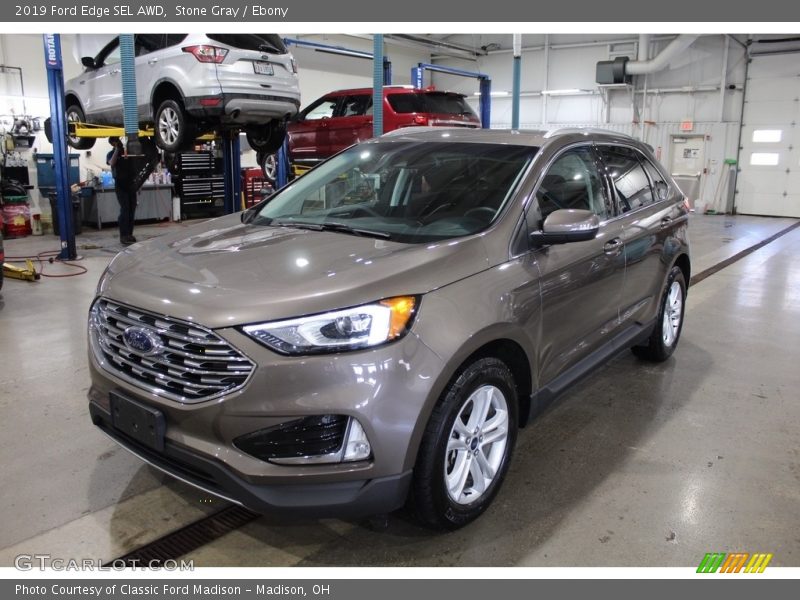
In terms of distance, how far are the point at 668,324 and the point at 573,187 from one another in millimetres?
1797

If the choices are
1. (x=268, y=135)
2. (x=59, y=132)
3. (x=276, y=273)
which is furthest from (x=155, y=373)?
(x=59, y=132)

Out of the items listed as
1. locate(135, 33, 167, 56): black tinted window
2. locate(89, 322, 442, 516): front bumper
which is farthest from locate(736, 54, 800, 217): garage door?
locate(89, 322, 442, 516): front bumper

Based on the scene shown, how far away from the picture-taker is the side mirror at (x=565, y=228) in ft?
8.40

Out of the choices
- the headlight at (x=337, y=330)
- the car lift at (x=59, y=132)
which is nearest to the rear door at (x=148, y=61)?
the car lift at (x=59, y=132)

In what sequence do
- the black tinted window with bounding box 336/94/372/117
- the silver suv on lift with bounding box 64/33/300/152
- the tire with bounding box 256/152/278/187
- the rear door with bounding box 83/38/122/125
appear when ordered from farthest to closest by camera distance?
1. the tire with bounding box 256/152/278/187
2. the black tinted window with bounding box 336/94/372/117
3. the rear door with bounding box 83/38/122/125
4. the silver suv on lift with bounding box 64/33/300/152

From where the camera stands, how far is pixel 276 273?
2.17m

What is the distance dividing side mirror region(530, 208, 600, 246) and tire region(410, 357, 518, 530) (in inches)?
21.9

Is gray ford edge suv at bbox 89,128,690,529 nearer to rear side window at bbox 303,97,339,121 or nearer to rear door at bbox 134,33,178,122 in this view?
rear door at bbox 134,33,178,122

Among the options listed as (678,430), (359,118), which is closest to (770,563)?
(678,430)

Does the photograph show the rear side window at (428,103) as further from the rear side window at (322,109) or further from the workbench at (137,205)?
the workbench at (137,205)

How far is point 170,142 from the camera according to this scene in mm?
7285

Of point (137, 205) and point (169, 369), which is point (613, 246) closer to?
point (169, 369)

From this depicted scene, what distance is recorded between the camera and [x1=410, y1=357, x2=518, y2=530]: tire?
2.18m
